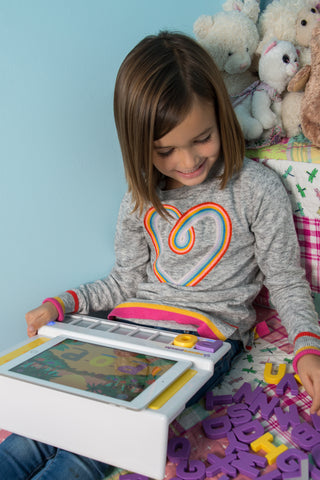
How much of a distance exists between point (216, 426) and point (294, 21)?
29.3 inches

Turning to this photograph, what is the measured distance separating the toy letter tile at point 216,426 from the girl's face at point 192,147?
1.22ft

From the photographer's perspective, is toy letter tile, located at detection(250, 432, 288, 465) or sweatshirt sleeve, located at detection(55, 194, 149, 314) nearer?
toy letter tile, located at detection(250, 432, 288, 465)

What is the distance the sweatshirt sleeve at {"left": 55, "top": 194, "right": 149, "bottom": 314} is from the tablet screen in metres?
0.19

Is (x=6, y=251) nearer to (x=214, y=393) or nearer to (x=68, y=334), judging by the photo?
(x=68, y=334)

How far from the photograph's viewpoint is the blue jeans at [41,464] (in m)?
0.70

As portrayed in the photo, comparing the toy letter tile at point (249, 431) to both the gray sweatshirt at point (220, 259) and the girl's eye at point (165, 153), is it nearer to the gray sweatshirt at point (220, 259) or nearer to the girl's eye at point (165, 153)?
the gray sweatshirt at point (220, 259)

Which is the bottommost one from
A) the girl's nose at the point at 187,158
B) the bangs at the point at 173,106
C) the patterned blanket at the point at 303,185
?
the patterned blanket at the point at 303,185

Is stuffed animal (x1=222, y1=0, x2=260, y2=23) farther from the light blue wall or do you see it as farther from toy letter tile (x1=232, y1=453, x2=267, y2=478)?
toy letter tile (x1=232, y1=453, x2=267, y2=478)

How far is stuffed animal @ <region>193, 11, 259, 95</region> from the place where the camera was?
948 mm

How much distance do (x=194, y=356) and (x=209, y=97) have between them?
1.28 feet

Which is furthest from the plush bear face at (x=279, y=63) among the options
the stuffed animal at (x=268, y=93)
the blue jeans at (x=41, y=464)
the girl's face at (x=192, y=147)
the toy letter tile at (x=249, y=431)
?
the blue jeans at (x=41, y=464)

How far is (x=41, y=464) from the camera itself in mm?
760

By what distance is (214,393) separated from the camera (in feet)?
2.62

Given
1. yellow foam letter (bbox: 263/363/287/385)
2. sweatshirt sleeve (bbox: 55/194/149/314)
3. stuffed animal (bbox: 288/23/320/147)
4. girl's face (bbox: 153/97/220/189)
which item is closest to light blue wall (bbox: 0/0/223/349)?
sweatshirt sleeve (bbox: 55/194/149/314)
